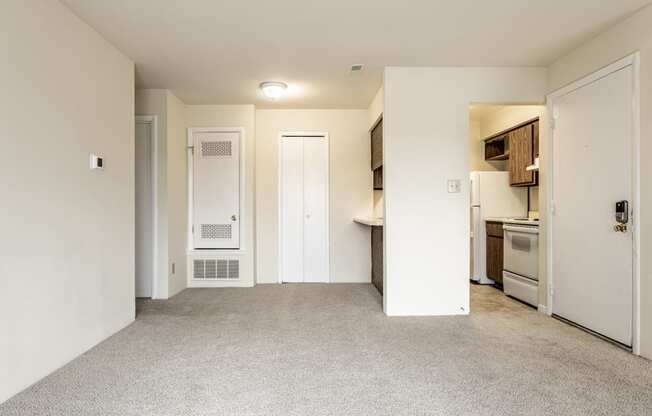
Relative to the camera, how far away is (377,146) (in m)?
4.44

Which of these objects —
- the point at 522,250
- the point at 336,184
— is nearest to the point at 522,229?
the point at 522,250

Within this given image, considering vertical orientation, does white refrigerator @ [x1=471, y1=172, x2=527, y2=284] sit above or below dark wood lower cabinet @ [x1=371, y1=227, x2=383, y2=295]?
above

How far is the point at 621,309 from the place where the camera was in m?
2.69

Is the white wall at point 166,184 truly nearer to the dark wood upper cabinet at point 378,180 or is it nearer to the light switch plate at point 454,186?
the dark wood upper cabinet at point 378,180

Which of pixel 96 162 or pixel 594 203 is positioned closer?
pixel 96 162

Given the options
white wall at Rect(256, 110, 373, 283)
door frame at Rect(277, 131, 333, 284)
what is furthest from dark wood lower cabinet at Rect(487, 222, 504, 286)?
door frame at Rect(277, 131, 333, 284)

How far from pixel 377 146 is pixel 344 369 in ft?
9.32

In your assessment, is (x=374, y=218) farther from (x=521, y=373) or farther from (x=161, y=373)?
(x=161, y=373)

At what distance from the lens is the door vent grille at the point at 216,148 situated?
4.84 metres

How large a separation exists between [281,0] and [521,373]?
281 cm

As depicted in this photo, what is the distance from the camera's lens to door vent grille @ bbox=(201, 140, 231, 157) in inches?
190

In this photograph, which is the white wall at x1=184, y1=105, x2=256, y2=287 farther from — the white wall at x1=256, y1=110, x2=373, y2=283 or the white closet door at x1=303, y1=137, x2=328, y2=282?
the white closet door at x1=303, y1=137, x2=328, y2=282

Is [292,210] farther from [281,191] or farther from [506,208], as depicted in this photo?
[506,208]

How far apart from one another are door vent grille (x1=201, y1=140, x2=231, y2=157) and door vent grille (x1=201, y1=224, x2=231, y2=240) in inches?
37.5
